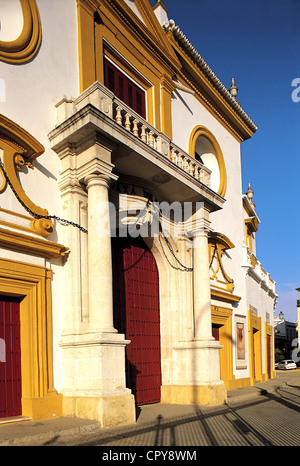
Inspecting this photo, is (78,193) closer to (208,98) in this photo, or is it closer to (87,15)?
(87,15)

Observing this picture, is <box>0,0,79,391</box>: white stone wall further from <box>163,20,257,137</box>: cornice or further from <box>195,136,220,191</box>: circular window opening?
<box>195,136,220,191</box>: circular window opening

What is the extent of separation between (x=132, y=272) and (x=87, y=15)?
19.8 feet

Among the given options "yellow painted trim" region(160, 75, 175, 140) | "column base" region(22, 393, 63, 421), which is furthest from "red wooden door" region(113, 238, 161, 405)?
"yellow painted trim" region(160, 75, 175, 140)

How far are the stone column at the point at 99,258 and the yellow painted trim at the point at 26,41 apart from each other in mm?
2616

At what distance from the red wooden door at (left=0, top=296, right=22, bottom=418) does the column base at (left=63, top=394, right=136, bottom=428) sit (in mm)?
882

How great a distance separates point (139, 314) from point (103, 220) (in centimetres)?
343

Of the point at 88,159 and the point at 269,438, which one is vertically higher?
the point at 88,159

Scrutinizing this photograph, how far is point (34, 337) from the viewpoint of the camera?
7.85 metres

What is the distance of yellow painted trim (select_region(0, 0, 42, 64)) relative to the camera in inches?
331

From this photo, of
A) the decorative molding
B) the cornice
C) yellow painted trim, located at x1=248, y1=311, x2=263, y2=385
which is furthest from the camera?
yellow painted trim, located at x1=248, y1=311, x2=263, y2=385

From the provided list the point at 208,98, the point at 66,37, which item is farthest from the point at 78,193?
the point at 208,98

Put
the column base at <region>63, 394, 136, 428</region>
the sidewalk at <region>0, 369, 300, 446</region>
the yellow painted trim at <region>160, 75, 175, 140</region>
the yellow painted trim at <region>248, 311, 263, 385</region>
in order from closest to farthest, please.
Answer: the sidewalk at <region>0, 369, 300, 446</region> → the column base at <region>63, 394, 136, 428</region> → the yellow painted trim at <region>160, 75, 175, 140</region> → the yellow painted trim at <region>248, 311, 263, 385</region>

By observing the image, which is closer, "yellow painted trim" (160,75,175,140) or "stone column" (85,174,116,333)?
"stone column" (85,174,116,333)

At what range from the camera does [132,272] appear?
1110cm
